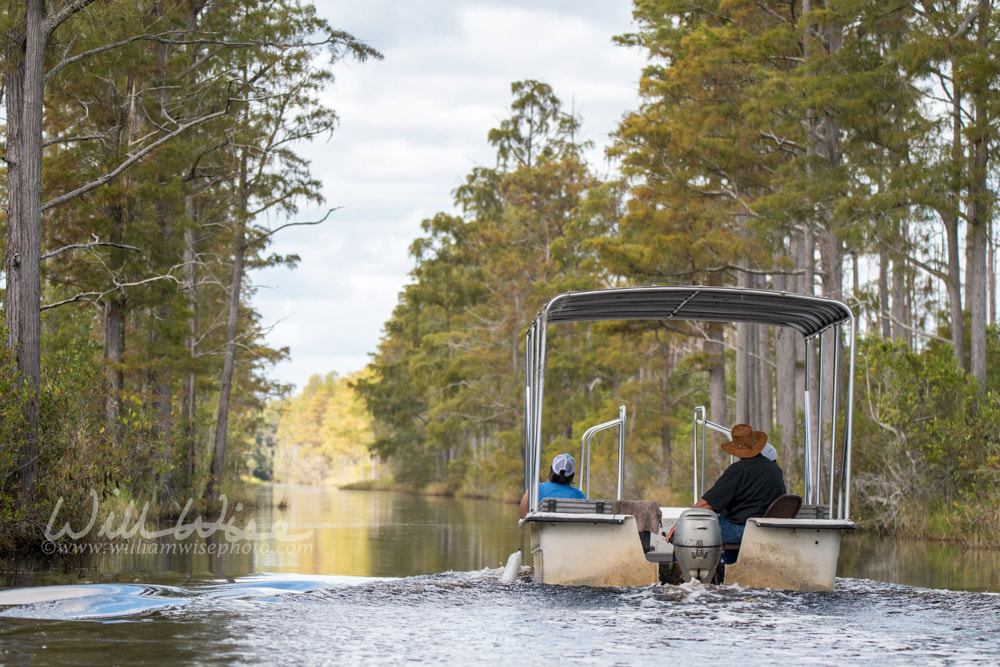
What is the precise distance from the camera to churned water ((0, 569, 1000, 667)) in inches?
301

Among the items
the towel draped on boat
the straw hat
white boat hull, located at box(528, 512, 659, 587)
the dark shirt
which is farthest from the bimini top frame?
the towel draped on boat

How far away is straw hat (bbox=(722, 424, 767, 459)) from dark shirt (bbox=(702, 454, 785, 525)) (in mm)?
112

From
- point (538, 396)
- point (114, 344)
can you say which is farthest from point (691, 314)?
point (114, 344)

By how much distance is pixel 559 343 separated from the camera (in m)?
42.5

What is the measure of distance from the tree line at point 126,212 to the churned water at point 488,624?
3514mm

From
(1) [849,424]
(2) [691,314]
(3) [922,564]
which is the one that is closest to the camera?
(1) [849,424]

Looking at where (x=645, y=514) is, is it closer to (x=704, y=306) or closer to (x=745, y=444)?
(x=745, y=444)

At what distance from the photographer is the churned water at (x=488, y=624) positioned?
25.1ft

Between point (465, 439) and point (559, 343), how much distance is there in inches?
762

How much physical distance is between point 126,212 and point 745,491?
14.2 meters

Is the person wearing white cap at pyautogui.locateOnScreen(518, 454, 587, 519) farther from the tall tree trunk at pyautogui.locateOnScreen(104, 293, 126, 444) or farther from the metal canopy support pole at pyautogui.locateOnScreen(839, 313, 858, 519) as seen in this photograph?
the tall tree trunk at pyautogui.locateOnScreen(104, 293, 126, 444)

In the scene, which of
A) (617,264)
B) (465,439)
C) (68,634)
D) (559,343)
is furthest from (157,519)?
(465,439)

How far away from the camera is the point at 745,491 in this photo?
1148cm

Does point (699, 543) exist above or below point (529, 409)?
below
